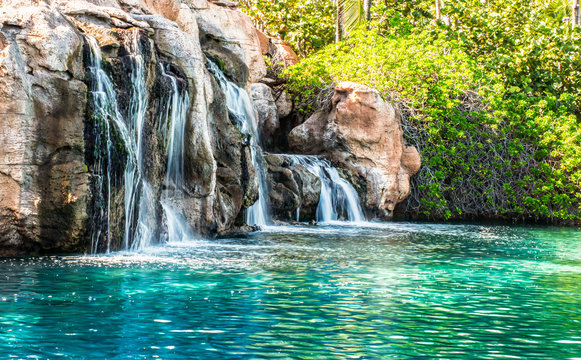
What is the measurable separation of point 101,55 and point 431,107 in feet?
47.4

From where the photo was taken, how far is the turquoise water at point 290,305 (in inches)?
225

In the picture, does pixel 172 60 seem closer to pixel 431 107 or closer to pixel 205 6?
pixel 205 6

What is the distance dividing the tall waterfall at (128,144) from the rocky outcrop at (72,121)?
0.36 feet

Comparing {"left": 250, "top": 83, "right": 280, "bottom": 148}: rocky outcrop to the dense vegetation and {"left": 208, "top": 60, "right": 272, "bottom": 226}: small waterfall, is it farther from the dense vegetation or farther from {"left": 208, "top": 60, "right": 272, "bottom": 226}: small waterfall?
{"left": 208, "top": 60, "right": 272, "bottom": 226}: small waterfall

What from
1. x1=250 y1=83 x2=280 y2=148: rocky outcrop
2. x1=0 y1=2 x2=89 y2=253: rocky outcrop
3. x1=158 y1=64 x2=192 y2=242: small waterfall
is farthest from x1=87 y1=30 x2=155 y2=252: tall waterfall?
x1=250 y1=83 x2=280 y2=148: rocky outcrop

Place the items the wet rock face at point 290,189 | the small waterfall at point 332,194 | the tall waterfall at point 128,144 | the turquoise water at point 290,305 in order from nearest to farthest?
the turquoise water at point 290,305, the tall waterfall at point 128,144, the wet rock face at point 290,189, the small waterfall at point 332,194

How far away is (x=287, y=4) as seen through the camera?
3491 cm

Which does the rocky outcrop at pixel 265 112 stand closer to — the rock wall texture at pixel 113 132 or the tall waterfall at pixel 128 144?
the rock wall texture at pixel 113 132

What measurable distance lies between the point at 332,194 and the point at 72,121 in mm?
10724

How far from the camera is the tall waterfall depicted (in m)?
11.6

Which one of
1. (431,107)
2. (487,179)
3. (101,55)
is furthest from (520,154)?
(101,55)

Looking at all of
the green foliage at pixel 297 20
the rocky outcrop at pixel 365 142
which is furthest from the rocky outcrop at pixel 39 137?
the green foliage at pixel 297 20

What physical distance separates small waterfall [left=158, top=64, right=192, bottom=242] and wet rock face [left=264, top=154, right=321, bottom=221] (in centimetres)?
497

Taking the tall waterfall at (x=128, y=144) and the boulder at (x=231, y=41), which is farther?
the boulder at (x=231, y=41)
